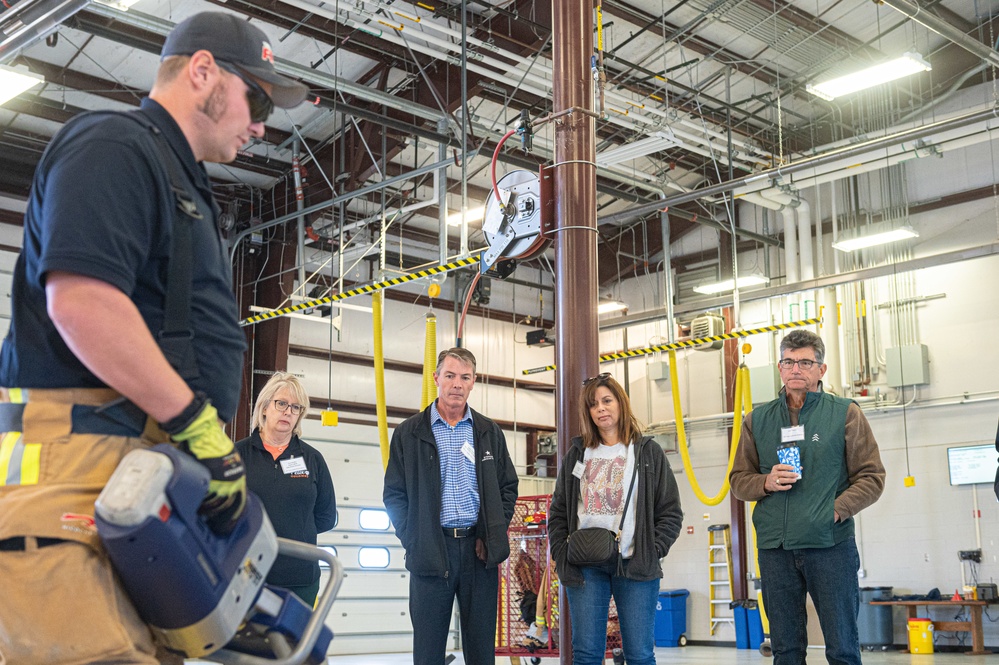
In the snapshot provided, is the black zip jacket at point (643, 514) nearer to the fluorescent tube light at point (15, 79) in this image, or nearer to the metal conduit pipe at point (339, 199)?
the fluorescent tube light at point (15, 79)

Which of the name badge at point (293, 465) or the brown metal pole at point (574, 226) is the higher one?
the brown metal pole at point (574, 226)

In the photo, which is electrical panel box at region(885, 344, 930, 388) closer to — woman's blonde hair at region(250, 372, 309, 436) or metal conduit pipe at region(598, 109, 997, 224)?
metal conduit pipe at region(598, 109, 997, 224)

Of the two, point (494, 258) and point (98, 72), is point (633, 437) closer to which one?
point (494, 258)

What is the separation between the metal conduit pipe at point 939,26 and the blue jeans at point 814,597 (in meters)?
6.63

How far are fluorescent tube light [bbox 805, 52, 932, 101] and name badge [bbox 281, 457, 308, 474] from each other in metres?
7.30

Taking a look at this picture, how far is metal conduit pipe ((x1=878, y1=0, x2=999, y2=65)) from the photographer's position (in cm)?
952

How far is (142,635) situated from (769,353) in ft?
49.4

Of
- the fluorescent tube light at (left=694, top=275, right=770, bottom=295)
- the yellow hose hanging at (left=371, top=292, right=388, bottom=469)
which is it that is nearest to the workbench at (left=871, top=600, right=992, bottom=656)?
the fluorescent tube light at (left=694, top=275, right=770, bottom=295)

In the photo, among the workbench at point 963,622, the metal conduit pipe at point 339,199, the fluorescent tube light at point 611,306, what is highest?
the metal conduit pipe at point 339,199

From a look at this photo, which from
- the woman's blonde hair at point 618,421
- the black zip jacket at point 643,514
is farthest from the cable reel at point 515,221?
the black zip jacket at point 643,514

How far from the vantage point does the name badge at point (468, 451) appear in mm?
4523

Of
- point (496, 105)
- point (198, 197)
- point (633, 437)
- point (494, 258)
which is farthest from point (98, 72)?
point (198, 197)

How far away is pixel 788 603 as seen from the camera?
4.18 metres

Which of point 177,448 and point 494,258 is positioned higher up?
point 494,258
